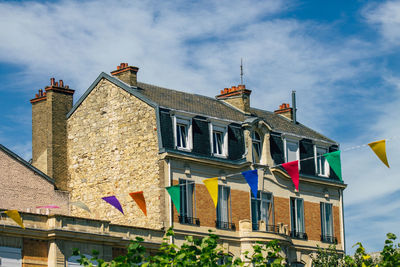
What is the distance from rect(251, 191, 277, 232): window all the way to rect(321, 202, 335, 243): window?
157 inches

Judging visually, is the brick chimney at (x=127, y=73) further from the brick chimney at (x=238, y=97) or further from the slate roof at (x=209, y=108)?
the brick chimney at (x=238, y=97)

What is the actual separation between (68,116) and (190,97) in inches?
240

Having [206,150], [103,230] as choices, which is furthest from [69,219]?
[206,150]

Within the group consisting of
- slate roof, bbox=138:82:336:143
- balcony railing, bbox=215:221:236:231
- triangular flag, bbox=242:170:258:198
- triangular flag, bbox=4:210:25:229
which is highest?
slate roof, bbox=138:82:336:143

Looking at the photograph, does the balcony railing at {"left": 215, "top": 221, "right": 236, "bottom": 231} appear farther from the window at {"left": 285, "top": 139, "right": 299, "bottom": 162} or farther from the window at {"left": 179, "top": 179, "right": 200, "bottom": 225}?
the window at {"left": 285, "top": 139, "right": 299, "bottom": 162}

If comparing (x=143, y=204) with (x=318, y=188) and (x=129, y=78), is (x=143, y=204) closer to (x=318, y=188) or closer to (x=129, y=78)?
(x=129, y=78)

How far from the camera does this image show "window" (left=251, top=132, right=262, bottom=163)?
159 ft

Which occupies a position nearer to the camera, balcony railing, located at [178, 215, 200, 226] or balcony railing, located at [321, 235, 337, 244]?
balcony railing, located at [178, 215, 200, 226]

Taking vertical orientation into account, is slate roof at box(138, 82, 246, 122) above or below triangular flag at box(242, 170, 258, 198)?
above

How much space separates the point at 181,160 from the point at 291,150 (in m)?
8.04

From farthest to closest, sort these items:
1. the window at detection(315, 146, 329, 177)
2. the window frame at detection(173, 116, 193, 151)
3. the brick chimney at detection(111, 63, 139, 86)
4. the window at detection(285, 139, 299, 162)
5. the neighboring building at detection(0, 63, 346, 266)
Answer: the window at detection(315, 146, 329, 177)
the window at detection(285, 139, 299, 162)
the brick chimney at detection(111, 63, 139, 86)
the window frame at detection(173, 116, 193, 151)
the neighboring building at detection(0, 63, 346, 266)

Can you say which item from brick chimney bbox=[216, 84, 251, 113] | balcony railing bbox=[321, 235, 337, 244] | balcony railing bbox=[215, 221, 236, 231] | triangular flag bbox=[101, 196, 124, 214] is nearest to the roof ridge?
triangular flag bbox=[101, 196, 124, 214]

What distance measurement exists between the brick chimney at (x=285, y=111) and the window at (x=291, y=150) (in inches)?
166

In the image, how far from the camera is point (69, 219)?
4000cm
